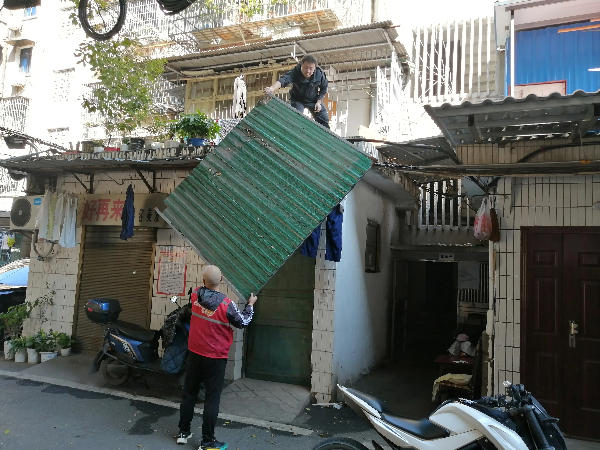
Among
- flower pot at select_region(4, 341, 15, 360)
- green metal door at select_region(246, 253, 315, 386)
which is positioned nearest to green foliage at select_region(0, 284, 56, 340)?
flower pot at select_region(4, 341, 15, 360)

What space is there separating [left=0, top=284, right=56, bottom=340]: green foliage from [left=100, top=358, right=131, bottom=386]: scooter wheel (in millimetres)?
2718

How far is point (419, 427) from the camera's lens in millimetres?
3279

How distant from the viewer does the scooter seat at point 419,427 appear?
316cm

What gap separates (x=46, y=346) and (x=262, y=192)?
5856mm

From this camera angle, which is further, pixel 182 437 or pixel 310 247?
pixel 310 247

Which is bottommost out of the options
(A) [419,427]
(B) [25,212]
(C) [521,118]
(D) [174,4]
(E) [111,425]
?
(E) [111,425]

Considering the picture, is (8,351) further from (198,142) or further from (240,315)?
(240,315)

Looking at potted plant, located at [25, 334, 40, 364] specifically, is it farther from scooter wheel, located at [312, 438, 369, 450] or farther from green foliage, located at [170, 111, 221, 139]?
→ scooter wheel, located at [312, 438, 369, 450]

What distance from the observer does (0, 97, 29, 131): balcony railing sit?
1875 cm

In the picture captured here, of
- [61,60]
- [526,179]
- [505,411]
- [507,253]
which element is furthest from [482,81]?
[61,60]

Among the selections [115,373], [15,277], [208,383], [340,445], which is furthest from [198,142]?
[15,277]

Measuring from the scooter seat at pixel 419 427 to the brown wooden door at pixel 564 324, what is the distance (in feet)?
10.2

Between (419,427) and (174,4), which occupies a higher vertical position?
(174,4)

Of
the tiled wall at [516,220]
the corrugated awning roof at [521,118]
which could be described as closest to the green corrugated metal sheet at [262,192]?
the corrugated awning roof at [521,118]
